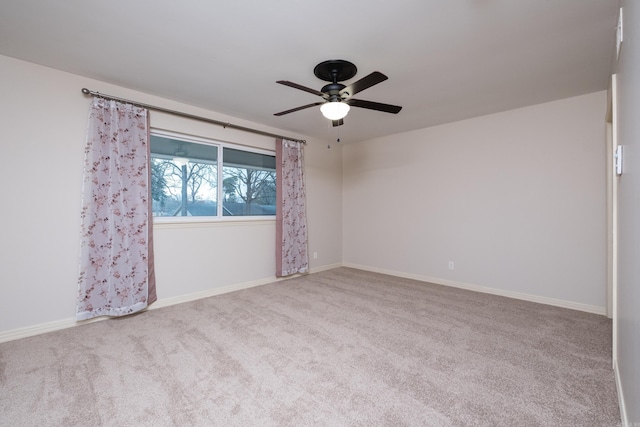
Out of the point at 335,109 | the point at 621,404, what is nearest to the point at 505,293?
the point at 621,404

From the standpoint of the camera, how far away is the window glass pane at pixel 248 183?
3.99 meters

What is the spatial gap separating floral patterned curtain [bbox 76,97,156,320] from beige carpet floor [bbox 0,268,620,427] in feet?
0.89

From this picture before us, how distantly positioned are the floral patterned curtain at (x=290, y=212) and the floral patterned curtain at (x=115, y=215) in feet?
5.88

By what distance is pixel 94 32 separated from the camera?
2.08m

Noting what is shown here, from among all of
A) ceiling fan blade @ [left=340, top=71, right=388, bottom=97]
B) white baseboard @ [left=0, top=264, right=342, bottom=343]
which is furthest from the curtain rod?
white baseboard @ [left=0, top=264, right=342, bottom=343]

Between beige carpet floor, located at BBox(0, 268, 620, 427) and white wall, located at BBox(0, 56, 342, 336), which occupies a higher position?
white wall, located at BBox(0, 56, 342, 336)

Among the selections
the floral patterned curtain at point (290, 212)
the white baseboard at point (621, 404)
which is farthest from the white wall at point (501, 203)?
the white baseboard at point (621, 404)

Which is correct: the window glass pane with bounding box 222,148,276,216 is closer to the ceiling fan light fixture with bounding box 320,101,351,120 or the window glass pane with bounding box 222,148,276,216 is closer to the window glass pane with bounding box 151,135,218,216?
the window glass pane with bounding box 151,135,218,216

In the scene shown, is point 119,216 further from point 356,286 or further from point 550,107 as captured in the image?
point 550,107

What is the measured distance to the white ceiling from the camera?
183cm

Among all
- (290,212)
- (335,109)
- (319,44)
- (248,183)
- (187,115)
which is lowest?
(290,212)

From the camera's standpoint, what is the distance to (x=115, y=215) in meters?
2.89

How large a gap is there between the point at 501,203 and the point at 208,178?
396 cm

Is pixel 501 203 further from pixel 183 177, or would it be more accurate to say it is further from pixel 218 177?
pixel 183 177
